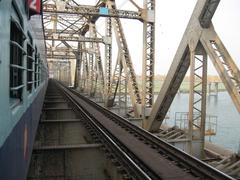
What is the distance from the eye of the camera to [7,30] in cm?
232

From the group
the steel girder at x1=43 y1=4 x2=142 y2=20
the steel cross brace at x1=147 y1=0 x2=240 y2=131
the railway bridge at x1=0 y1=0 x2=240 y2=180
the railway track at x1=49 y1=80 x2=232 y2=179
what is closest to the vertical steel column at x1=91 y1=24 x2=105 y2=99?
the railway bridge at x1=0 y1=0 x2=240 y2=180

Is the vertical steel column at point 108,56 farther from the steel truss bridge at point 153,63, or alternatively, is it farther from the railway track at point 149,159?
the railway track at point 149,159

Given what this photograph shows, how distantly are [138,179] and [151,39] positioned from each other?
11826mm

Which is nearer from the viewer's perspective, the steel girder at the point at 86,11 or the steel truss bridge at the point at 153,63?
the steel truss bridge at the point at 153,63

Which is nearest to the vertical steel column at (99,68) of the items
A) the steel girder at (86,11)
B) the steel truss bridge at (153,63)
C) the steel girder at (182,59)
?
the steel truss bridge at (153,63)

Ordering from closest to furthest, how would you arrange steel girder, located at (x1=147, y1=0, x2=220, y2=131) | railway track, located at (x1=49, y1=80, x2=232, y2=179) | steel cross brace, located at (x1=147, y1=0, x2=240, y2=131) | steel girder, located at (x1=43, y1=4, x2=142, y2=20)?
railway track, located at (x1=49, y1=80, x2=232, y2=179)
steel cross brace, located at (x1=147, y1=0, x2=240, y2=131)
steel girder, located at (x1=147, y1=0, x2=220, y2=131)
steel girder, located at (x1=43, y1=4, x2=142, y2=20)

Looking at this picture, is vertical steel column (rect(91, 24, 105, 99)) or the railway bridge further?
vertical steel column (rect(91, 24, 105, 99))

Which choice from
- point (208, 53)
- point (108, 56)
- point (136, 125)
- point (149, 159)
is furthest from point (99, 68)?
point (149, 159)

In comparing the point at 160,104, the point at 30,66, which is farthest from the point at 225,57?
the point at 30,66

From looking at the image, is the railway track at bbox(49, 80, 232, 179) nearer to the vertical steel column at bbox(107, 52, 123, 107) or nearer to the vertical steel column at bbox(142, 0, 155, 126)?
the vertical steel column at bbox(142, 0, 155, 126)

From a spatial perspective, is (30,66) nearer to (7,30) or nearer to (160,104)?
(7,30)

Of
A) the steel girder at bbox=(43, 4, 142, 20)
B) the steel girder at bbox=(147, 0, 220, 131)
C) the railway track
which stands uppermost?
the steel girder at bbox=(43, 4, 142, 20)

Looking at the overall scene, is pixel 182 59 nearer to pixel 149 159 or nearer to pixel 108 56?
pixel 149 159

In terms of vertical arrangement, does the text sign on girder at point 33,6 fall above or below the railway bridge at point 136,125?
above
